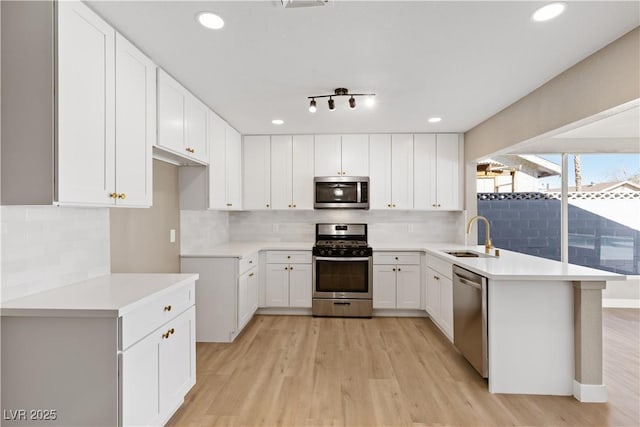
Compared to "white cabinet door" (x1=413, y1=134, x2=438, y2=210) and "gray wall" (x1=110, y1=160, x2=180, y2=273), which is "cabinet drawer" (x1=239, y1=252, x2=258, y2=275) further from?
"white cabinet door" (x1=413, y1=134, x2=438, y2=210)

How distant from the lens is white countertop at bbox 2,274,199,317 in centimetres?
143

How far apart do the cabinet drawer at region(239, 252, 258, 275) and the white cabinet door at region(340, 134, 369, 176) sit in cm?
163

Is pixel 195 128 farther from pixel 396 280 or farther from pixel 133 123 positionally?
pixel 396 280

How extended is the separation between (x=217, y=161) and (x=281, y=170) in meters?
1.06

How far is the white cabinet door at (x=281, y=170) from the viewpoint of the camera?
4324 millimetres

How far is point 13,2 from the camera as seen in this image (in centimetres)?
145

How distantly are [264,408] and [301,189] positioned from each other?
2719 mm

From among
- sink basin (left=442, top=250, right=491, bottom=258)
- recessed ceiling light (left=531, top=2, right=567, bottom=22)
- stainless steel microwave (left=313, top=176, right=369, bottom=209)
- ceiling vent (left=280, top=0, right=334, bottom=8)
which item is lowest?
sink basin (left=442, top=250, right=491, bottom=258)

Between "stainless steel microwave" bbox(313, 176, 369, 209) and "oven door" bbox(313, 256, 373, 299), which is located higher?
"stainless steel microwave" bbox(313, 176, 369, 209)

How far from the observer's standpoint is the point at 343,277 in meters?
3.99

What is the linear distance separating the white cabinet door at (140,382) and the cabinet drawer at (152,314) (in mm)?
48

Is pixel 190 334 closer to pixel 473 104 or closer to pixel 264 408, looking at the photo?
pixel 264 408

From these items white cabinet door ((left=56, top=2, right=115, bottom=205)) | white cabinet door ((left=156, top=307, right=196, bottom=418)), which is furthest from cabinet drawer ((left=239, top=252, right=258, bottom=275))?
white cabinet door ((left=56, top=2, right=115, bottom=205))

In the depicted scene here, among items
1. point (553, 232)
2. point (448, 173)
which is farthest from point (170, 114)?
point (553, 232)
